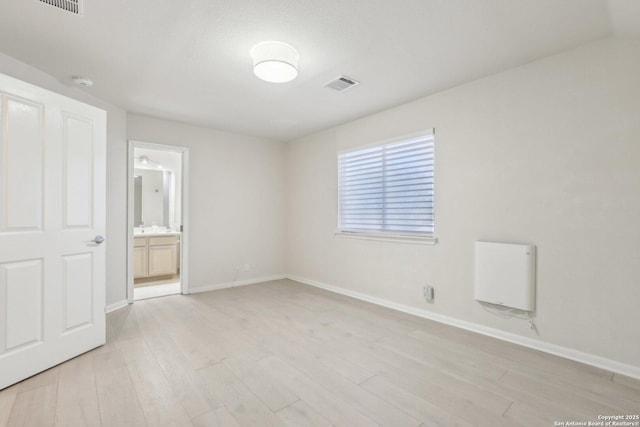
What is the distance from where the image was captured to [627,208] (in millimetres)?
2275

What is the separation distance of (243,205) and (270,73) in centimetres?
303

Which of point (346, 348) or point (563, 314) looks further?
point (346, 348)

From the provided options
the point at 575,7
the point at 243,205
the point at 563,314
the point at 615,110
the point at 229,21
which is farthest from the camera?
the point at 243,205

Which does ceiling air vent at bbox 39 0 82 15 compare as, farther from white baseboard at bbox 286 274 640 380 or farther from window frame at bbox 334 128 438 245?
white baseboard at bbox 286 274 640 380

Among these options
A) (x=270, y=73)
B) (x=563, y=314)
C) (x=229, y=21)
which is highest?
(x=229, y=21)

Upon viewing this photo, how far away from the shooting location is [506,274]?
2801 mm

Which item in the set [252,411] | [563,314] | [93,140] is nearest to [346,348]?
[252,411]

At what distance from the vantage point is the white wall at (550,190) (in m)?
2.29

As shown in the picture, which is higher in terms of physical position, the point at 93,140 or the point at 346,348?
the point at 93,140

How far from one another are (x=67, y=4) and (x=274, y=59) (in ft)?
4.55

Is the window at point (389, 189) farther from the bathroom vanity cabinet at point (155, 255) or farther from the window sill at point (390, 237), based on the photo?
the bathroom vanity cabinet at point (155, 255)

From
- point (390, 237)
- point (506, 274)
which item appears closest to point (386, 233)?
point (390, 237)

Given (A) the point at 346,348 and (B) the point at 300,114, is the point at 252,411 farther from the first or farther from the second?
(B) the point at 300,114

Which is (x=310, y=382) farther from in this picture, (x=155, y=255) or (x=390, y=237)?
(x=155, y=255)
